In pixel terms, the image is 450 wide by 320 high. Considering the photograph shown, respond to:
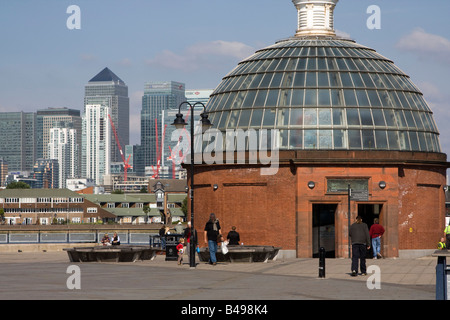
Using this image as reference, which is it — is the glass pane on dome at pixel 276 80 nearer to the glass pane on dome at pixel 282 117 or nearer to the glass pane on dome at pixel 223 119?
the glass pane on dome at pixel 282 117

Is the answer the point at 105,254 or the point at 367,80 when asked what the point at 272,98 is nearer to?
the point at 367,80

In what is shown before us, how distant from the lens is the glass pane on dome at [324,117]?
51125 mm

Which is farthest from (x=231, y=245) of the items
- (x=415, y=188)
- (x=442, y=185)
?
(x=442, y=185)

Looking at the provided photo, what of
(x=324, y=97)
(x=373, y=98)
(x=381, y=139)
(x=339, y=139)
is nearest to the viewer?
(x=339, y=139)

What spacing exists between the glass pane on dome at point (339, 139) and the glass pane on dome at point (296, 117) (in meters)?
2.04

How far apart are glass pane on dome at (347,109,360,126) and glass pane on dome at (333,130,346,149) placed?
2.63 feet

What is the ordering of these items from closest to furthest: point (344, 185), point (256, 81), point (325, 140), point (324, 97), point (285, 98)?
point (344, 185) < point (325, 140) < point (324, 97) < point (285, 98) < point (256, 81)

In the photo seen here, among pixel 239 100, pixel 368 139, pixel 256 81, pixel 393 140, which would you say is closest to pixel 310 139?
pixel 368 139

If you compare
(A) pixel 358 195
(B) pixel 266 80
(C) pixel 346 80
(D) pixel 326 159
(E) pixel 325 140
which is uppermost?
(B) pixel 266 80

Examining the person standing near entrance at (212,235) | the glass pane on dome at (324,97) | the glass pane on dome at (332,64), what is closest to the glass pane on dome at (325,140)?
the glass pane on dome at (324,97)

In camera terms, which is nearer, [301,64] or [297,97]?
[297,97]

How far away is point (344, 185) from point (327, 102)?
17.4 feet

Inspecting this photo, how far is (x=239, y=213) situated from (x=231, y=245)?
275 inches

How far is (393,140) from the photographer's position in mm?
51938
